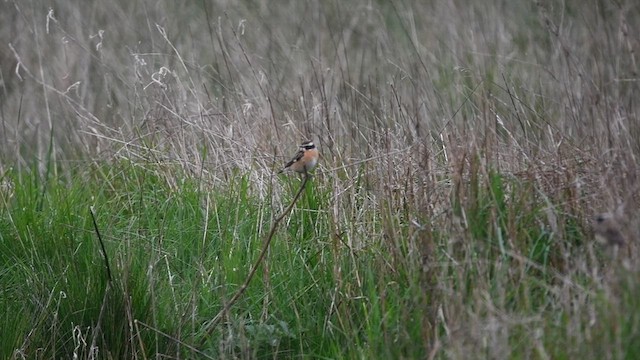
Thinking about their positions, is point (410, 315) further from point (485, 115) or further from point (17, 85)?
point (17, 85)

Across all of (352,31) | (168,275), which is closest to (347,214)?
(168,275)

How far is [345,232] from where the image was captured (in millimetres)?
4449

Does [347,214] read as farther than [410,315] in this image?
Yes

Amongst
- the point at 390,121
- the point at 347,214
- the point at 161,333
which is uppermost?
the point at 390,121

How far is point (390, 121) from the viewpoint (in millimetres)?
5012

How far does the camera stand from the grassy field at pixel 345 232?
11.4 ft

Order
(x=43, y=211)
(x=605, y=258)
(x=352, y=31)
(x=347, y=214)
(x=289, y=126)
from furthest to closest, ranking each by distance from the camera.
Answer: (x=352, y=31)
(x=289, y=126)
(x=43, y=211)
(x=347, y=214)
(x=605, y=258)

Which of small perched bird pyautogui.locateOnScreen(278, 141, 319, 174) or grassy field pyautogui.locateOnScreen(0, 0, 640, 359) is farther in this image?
small perched bird pyautogui.locateOnScreen(278, 141, 319, 174)

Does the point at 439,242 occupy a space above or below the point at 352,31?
below

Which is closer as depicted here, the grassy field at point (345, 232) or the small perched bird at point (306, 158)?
the grassy field at point (345, 232)

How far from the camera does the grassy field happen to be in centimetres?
348

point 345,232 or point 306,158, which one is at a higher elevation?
point 306,158

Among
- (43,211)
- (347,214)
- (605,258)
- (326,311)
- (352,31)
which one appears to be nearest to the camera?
(605,258)

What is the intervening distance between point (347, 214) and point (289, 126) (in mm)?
1011
